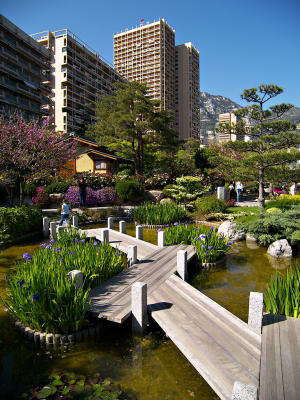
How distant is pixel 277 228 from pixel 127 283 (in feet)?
23.5

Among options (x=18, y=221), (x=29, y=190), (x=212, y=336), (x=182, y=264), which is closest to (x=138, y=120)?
(x=29, y=190)

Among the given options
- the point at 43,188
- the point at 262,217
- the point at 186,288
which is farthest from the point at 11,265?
the point at 43,188

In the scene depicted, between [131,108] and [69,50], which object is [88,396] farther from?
[69,50]

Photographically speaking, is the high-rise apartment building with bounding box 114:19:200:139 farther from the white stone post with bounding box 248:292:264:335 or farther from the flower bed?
the white stone post with bounding box 248:292:264:335

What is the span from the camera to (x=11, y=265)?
8.45m

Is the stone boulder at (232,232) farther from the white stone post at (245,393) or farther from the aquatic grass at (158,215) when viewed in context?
the white stone post at (245,393)

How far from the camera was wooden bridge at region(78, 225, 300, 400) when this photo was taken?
10.5 ft

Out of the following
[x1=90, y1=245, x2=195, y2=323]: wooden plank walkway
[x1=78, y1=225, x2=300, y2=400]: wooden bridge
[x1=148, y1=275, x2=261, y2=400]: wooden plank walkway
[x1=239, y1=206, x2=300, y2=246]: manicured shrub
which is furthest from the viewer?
[x1=239, y1=206, x2=300, y2=246]: manicured shrub

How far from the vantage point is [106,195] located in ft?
68.7

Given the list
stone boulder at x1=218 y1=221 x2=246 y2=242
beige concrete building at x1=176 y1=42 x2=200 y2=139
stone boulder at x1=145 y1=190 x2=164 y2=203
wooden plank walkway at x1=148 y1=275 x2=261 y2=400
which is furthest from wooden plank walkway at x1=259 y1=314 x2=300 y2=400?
beige concrete building at x1=176 y1=42 x2=200 y2=139

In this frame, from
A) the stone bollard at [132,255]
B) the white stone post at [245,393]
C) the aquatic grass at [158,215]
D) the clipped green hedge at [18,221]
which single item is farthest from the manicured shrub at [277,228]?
the clipped green hedge at [18,221]

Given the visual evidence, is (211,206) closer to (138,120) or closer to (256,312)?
(256,312)

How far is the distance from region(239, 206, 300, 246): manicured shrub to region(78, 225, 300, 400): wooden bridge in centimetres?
551

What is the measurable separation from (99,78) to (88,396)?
273 feet
